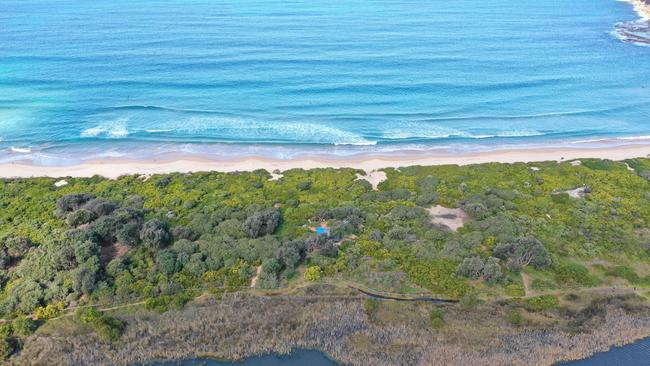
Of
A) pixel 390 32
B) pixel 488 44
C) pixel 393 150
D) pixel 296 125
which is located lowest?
pixel 393 150

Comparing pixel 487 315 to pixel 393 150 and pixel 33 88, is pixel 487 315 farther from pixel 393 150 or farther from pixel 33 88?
pixel 33 88

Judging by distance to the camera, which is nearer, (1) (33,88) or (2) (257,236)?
(2) (257,236)

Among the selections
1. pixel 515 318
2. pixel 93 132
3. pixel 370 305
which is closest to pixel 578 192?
pixel 515 318

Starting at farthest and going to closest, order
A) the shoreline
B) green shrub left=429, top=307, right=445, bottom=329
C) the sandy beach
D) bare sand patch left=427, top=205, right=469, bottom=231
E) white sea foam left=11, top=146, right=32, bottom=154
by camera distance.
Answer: the shoreline → white sea foam left=11, top=146, right=32, bottom=154 → the sandy beach → bare sand patch left=427, top=205, right=469, bottom=231 → green shrub left=429, top=307, right=445, bottom=329

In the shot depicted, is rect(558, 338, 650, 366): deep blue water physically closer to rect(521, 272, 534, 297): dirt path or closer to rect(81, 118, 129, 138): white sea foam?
rect(521, 272, 534, 297): dirt path

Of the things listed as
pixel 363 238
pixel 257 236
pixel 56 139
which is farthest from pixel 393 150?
pixel 56 139

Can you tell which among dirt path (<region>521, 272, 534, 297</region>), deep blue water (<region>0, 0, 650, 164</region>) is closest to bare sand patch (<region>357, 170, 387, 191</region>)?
deep blue water (<region>0, 0, 650, 164</region>)

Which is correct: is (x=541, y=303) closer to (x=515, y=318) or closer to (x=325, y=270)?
(x=515, y=318)
